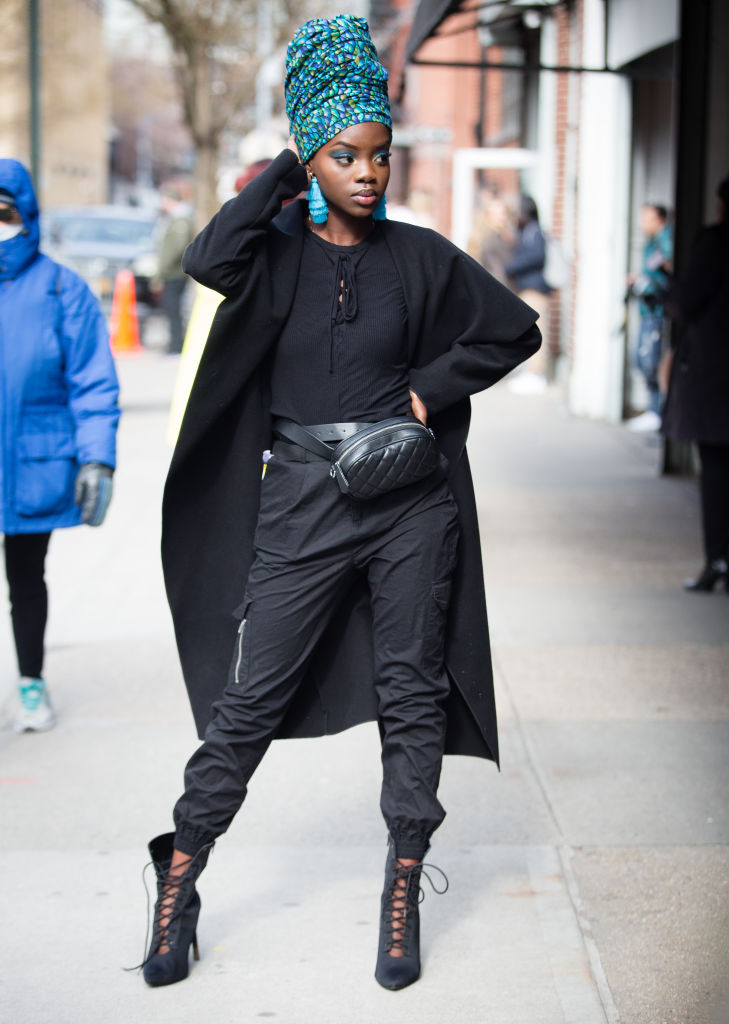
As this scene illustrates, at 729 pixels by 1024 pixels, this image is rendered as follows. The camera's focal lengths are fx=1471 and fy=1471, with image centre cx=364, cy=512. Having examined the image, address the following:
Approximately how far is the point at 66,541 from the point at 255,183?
5361mm

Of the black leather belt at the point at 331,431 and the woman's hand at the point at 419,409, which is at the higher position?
the woman's hand at the point at 419,409

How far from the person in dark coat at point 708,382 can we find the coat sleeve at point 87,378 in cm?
301

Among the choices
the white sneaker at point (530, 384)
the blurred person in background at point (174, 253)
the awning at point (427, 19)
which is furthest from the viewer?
the blurred person in background at point (174, 253)

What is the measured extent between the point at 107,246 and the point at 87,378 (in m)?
19.6

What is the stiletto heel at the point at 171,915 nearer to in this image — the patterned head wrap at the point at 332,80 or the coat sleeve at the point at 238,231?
the coat sleeve at the point at 238,231

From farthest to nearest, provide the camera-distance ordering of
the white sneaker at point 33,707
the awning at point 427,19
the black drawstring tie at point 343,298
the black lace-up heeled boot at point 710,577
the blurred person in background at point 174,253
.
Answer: the blurred person in background at point 174,253
the awning at point 427,19
the black lace-up heeled boot at point 710,577
the white sneaker at point 33,707
the black drawstring tie at point 343,298

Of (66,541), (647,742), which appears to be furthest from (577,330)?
(647,742)

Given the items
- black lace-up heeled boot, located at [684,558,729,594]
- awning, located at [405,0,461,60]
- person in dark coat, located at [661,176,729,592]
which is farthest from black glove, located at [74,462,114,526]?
awning, located at [405,0,461,60]

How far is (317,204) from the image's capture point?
3104 mm

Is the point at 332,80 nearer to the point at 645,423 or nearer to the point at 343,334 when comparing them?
the point at 343,334

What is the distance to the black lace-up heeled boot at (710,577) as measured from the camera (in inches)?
267

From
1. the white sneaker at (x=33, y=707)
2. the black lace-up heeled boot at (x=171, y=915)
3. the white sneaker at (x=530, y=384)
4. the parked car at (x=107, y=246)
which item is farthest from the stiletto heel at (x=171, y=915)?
the parked car at (x=107, y=246)

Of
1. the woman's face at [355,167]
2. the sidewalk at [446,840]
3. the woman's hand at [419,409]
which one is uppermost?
the woman's face at [355,167]

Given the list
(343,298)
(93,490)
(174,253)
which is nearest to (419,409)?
(343,298)
